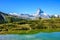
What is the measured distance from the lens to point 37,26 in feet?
358

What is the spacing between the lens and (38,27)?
109 metres

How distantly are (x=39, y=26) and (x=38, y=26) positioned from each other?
0.65 m

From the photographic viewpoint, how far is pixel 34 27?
108 m

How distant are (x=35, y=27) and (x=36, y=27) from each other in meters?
0.69

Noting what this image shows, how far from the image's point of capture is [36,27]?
10825 cm

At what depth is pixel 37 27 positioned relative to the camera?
10819 cm

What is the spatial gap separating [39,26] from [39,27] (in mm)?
1116

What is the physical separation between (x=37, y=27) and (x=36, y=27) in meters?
0.64

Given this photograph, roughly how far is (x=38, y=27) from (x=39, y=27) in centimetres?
64

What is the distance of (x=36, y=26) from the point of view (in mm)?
109250

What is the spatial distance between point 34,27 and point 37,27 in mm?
1971

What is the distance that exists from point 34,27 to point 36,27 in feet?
4.53

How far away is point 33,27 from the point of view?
107438mm
